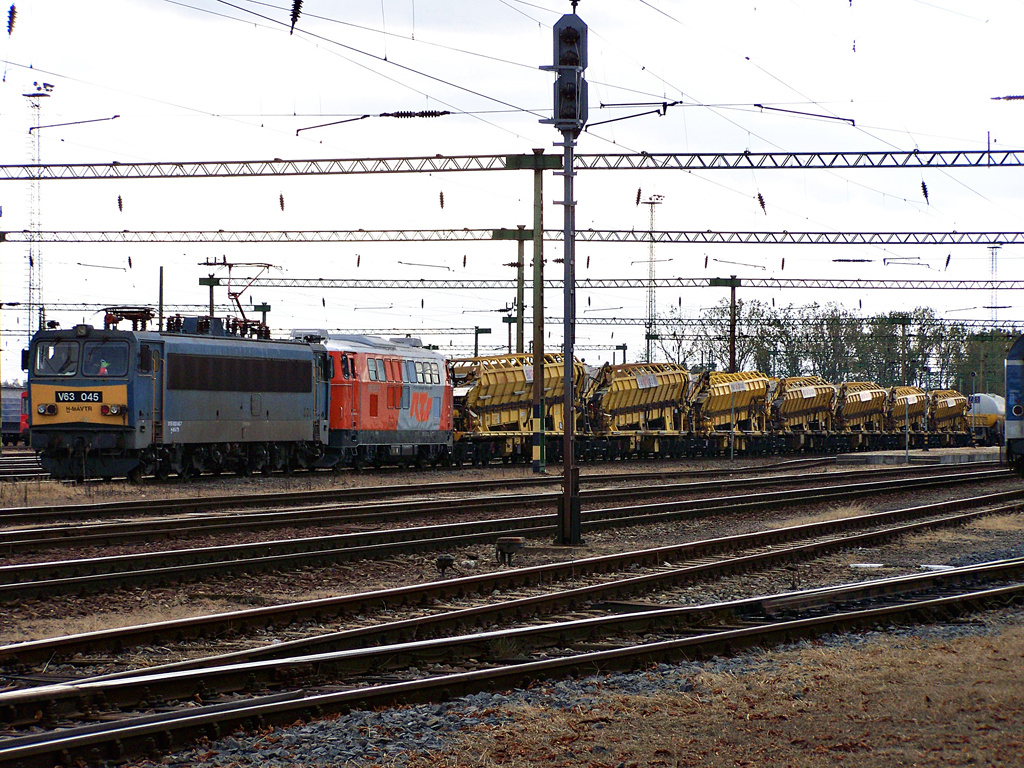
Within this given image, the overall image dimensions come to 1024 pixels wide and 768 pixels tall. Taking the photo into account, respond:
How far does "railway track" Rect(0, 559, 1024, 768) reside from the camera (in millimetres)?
6922

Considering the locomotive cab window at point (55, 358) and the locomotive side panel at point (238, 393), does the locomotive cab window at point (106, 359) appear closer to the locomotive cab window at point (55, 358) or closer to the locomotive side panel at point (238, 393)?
the locomotive cab window at point (55, 358)

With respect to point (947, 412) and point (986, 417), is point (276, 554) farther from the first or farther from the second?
point (986, 417)

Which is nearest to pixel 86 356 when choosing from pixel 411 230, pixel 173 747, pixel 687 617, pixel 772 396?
pixel 687 617

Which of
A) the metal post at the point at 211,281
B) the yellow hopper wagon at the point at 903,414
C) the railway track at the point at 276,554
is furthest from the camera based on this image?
the yellow hopper wagon at the point at 903,414

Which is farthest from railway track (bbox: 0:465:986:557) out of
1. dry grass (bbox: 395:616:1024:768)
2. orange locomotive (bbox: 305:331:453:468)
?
dry grass (bbox: 395:616:1024:768)

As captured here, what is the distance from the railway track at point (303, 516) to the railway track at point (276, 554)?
66.7 inches

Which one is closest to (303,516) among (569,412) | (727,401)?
(569,412)

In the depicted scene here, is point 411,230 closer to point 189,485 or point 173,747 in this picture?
point 189,485

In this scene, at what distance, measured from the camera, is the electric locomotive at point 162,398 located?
1045 inches

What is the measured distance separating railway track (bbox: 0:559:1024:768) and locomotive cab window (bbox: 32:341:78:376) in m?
18.4

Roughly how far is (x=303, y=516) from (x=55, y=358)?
9.81m

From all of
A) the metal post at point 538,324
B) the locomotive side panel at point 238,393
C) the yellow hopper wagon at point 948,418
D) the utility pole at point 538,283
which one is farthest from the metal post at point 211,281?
the yellow hopper wagon at point 948,418

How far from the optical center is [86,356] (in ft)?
88.4

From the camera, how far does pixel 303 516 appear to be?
20.5 m
